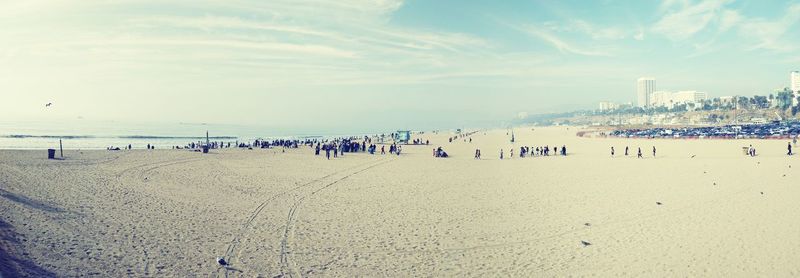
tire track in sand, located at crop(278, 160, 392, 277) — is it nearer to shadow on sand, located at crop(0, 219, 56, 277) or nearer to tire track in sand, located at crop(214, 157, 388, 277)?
tire track in sand, located at crop(214, 157, 388, 277)

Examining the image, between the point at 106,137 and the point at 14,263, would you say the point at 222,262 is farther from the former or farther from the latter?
the point at 106,137

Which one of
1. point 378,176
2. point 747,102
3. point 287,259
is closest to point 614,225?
point 287,259

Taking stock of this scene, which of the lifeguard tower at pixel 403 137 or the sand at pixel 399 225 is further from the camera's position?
the lifeguard tower at pixel 403 137

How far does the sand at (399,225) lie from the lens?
358 inches

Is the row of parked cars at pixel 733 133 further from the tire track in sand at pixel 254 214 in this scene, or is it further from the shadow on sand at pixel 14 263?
the shadow on sand at pixel 14 263

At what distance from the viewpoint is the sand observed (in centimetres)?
909

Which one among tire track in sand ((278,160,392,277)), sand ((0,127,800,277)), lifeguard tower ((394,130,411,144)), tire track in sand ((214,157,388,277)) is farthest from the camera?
lifeguard tower ((394,130,411,144))

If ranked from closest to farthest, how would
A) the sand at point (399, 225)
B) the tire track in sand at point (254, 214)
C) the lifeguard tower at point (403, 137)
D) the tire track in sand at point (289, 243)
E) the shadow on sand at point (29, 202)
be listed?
1. the tire track in sand at point (289, 243)
2. the sand at point (399, 225)
3. the tire track in sand at point (254, 214)
4. the shadow on sand at point (29, 202)
5. the lifeguard tower at point (403, 137)

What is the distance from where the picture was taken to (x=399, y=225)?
501 inches

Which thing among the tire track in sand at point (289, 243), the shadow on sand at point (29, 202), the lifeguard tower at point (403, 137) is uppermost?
the lifeguard tower at point (403, 137)

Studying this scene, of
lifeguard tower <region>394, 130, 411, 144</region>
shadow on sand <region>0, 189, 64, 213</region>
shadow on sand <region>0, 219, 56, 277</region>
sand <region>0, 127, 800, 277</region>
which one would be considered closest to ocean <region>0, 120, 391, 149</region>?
lifeguard tower <region>394, 130, 411, 144</region>

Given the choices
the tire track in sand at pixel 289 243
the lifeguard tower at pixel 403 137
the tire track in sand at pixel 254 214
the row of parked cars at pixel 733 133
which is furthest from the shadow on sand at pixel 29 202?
the row of parked cars at pixel 733 133

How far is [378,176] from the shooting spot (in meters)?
24.1

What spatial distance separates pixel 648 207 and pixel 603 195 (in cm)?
244
